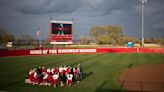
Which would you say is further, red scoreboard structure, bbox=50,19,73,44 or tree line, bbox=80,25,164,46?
tree line, bbox=80,25,164,46

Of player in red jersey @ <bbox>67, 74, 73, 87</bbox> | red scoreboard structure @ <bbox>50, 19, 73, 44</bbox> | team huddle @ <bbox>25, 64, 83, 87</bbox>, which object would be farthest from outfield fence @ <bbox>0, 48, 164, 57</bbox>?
player in red jersey @ <bbox>67, 74, 73, 87</bbox>

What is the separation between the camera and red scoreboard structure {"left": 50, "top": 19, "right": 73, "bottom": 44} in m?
51.0

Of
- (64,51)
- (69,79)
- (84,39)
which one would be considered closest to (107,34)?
(84,39)

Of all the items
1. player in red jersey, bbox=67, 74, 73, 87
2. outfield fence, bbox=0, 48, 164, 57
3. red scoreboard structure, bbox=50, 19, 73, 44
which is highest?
red scoreboard structure, bbox=50, 19, 73, 44

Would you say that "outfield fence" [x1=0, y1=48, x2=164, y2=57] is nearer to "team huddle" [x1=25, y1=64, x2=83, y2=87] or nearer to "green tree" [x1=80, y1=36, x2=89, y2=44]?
"team huddle" [x1=25, y1=64, x2=83, y2=87]

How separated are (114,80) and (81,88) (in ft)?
15.5

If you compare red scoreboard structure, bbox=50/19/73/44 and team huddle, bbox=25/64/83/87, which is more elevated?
red scoreboard structure, bbox=50/19/73/44

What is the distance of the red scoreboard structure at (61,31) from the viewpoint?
51.0 m

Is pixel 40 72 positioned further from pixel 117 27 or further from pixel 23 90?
pixel 117 27

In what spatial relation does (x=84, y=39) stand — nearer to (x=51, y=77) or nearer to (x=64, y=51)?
(x=64, y=51)

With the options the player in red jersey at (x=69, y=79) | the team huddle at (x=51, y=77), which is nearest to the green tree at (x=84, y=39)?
the team huddle at (x=51, y=77)

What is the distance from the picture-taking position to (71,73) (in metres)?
20.1

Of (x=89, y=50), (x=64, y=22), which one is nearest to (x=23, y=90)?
(x=64, y=22)

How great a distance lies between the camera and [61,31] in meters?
52.8
